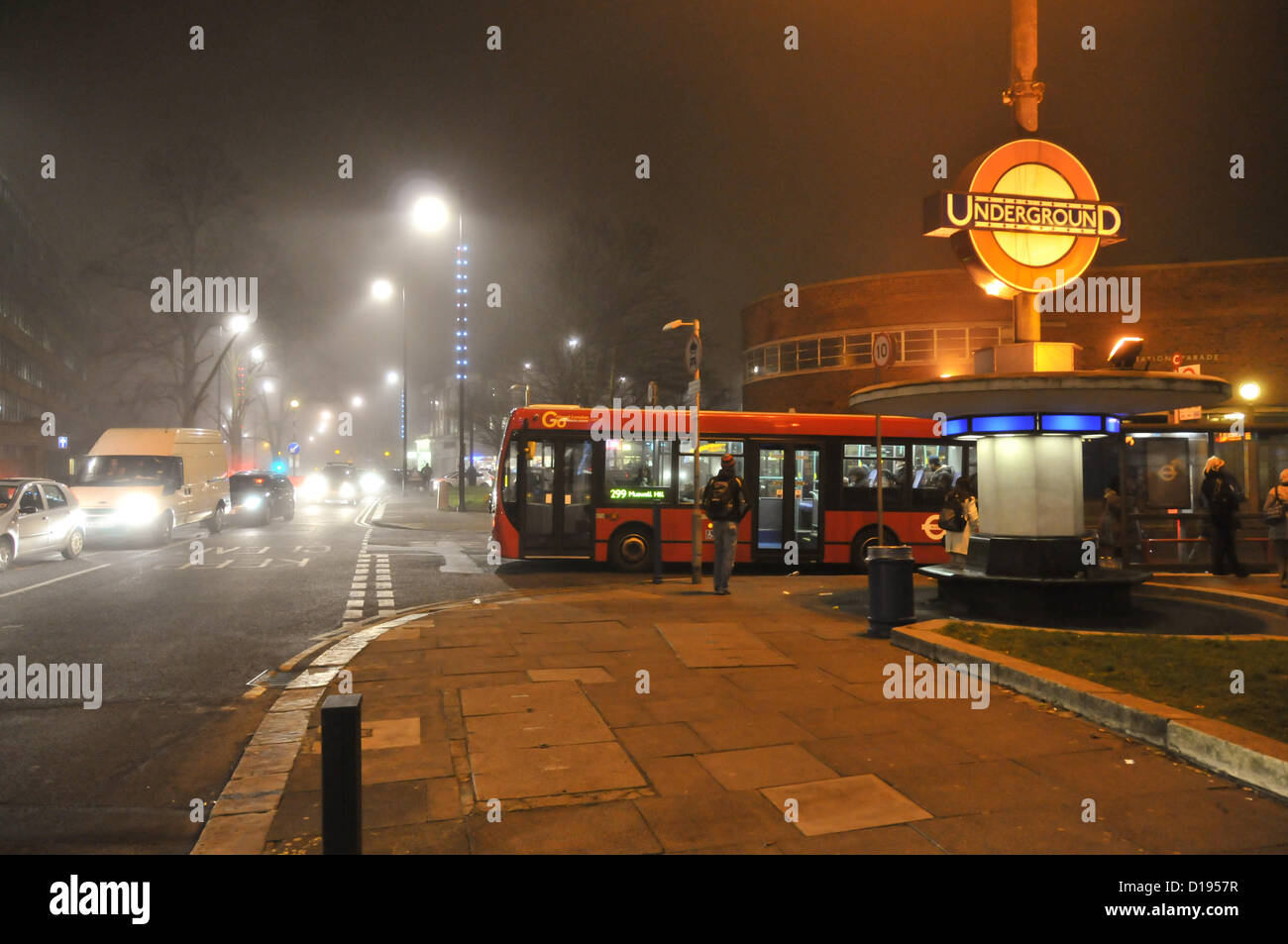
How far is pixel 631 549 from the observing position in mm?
16500

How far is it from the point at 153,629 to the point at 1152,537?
1670cm

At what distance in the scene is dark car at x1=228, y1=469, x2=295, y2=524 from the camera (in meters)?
28.8

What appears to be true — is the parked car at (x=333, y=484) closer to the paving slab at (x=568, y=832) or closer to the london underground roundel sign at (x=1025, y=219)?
the london underground roundel sign at (x=1025, y=219)

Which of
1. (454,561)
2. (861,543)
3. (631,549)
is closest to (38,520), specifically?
(454,561)

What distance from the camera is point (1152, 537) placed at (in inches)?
679

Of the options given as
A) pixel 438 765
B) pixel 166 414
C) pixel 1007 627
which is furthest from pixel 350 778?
pixel 166 414

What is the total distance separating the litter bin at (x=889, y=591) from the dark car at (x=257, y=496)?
24018 millimetres

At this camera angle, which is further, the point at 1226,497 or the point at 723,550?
the point at 1226,497
